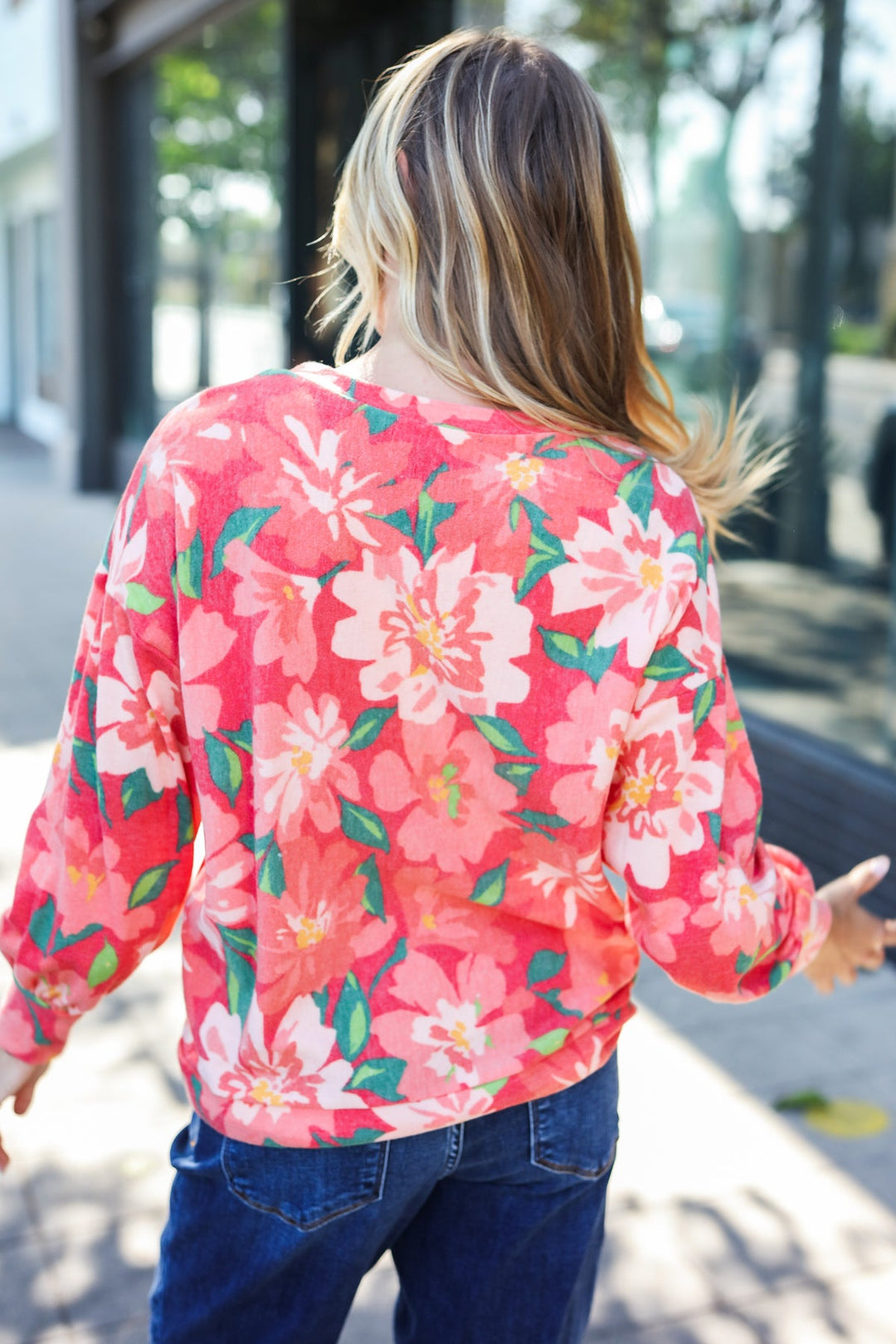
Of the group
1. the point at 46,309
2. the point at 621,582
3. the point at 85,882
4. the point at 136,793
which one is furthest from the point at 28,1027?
the point at 46,309

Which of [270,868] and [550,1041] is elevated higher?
[270,868]

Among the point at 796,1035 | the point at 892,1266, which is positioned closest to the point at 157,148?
the point at 796,1035

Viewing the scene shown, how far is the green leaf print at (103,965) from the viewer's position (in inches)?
55.4

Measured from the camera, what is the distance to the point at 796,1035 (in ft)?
11.9

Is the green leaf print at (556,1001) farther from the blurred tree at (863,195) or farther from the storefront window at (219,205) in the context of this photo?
the storefront window at (219,205)

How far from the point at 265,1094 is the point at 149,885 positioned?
0.78 ft

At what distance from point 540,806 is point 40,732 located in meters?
4.98

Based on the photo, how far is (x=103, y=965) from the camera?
1413 millimetres

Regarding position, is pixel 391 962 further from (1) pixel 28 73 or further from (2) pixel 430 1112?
(1) pixel 28 73

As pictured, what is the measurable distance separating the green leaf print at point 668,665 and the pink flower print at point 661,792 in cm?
3

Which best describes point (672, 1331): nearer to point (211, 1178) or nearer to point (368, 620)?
point (211, 1178)

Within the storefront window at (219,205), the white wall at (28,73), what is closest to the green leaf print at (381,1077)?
the storefront window at (219,205)

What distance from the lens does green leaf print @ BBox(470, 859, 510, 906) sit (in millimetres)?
1333

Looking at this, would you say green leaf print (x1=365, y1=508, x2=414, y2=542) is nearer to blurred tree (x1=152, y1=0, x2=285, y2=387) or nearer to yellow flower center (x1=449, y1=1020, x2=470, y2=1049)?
yellow flower center (x1=449, y1=1020, x2=470, y2=1049)
